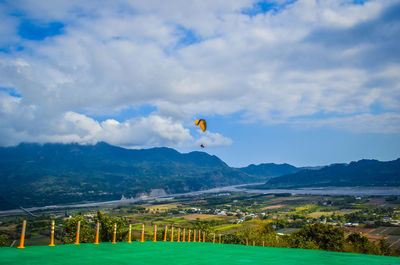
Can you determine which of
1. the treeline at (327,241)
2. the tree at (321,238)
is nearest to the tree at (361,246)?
the treeline at (327,241)

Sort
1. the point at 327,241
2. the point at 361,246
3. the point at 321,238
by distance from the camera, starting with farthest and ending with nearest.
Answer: the point at 321,238, the point at 327,241, the point at 361,246

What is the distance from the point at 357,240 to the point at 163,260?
140 ft

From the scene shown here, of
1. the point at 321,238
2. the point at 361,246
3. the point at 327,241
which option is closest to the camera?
the point at 361,246

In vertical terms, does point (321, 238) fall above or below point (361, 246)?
above

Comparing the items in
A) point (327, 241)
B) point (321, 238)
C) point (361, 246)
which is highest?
point (321, 238)

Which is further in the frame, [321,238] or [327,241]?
[321,238]

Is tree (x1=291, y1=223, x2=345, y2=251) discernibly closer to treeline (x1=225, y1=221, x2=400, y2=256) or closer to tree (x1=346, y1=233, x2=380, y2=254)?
treeline (x1=225, y1=221, x2=400, y2=256)

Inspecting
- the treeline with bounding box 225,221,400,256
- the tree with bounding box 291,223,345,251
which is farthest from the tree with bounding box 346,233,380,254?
the tree with bounding box 291,223,345,251

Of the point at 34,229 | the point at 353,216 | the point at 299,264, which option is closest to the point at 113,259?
the point at 299,264

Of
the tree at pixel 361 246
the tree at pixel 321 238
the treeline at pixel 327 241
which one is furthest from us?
the tree at pixel 321 238

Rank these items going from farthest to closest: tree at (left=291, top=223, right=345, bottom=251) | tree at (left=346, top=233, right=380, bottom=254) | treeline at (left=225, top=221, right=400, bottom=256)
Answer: tree at (left=291, top=223, right=345, bottom=251)
treeline at (left=225, top=221, right=400, bottom=256)
tree at (left=346, top=233, right=380, bottom=254)

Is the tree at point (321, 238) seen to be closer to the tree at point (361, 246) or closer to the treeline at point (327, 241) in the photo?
the treeline at point (327, 241)

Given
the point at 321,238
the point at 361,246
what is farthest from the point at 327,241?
the point at 361,246

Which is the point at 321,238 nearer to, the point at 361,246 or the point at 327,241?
the point at 327,241
